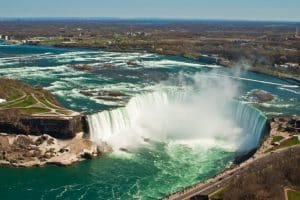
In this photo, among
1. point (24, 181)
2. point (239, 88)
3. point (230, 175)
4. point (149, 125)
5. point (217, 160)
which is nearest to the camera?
point (230, 175)

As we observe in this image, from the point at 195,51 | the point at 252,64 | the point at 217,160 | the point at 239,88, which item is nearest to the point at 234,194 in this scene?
the point at 217,160

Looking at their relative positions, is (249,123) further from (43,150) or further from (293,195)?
(43,150)

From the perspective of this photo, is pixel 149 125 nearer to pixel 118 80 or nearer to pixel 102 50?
pixel 118 80

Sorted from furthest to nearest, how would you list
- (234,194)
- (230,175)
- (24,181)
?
(24,181), (230,175), (234,194)

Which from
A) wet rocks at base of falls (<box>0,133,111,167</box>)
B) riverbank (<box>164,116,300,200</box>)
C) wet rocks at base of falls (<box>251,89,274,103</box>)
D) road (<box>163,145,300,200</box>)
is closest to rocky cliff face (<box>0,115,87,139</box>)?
wet rocks at base of falls (<box>0,133,111,167</box>)

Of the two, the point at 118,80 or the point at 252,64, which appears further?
the point at 252,64

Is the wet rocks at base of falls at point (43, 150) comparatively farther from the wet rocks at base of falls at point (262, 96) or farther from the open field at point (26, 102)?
the wet rocks at base of falls at point (262, 96)

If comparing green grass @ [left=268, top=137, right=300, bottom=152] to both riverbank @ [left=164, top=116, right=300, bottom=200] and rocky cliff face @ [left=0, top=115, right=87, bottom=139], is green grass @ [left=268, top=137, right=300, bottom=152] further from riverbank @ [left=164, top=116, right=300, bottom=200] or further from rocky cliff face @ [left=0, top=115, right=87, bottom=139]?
rocky cliff face @ [left=0, top=115, right=87, bottom=139]

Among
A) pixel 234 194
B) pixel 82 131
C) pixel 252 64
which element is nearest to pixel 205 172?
pixel 234 194
